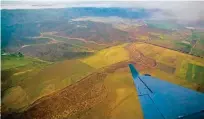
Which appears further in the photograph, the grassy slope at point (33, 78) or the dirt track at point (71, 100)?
the grassy slope at point (33, 78)

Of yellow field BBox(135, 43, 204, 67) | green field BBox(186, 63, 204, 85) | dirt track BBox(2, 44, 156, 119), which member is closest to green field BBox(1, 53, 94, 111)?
dirt track BBox(2, 44, 156, 119)

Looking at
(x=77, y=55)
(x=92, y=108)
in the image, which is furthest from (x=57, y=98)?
(x=77, y=55)

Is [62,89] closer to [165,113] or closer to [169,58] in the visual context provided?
[165,113]

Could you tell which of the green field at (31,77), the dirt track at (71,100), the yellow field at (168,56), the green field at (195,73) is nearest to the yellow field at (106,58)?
the green field at (31,77)

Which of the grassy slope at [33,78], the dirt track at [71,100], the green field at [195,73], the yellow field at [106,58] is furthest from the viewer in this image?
the yellow field at [106,58]

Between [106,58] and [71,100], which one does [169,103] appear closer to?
[71,100]

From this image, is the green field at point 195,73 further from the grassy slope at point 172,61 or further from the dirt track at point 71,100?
the dirt track at point 71,100

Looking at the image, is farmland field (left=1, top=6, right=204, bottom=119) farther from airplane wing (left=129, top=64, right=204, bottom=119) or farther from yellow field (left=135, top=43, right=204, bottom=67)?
airplane wing (left=129, top=64, right=204, bottom=119)
